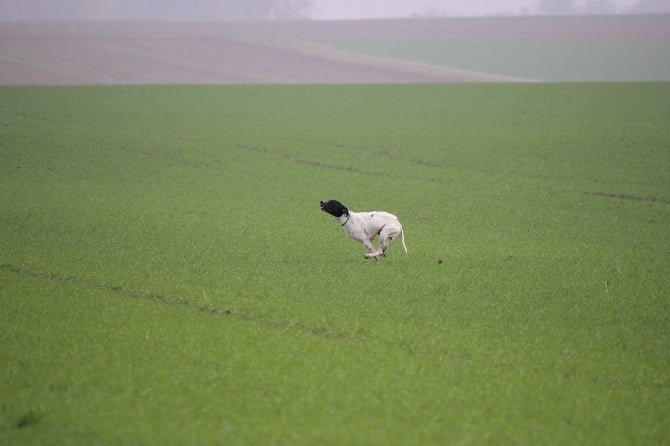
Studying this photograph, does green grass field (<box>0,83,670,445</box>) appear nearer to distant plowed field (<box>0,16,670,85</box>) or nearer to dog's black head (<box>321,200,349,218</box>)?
dog's black head (<box>321,200,349,218</box>)

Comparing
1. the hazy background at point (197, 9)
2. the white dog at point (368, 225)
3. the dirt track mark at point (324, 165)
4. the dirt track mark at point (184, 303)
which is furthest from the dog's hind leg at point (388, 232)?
the hazy background at point (197, 9)

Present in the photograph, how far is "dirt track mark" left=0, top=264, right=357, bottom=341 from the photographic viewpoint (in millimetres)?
9538

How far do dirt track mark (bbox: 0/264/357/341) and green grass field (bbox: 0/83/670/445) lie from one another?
0.05 meters

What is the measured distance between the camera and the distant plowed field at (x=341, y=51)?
56.3 m

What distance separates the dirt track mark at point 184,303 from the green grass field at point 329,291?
51mm

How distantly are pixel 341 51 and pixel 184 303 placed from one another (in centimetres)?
6954

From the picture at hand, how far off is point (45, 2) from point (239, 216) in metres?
126

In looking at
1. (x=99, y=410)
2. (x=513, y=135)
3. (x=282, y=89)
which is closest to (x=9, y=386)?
(x=99, y=410)

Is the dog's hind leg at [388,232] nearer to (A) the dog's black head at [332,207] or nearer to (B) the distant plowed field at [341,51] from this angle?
(A) the dog's black head at [332,207]

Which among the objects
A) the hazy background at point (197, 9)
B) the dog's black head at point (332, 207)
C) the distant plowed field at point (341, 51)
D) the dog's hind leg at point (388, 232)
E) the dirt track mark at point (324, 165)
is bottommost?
the hazy background at point (197, 9)

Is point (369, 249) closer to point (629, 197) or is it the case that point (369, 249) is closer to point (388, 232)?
point (388, 232)

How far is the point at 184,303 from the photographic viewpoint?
34.8 feet

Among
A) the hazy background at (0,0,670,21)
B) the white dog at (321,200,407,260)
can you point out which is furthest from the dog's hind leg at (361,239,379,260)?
the hazy background at (0,0,670,21)

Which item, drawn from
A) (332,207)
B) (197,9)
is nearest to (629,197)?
(332,207)
